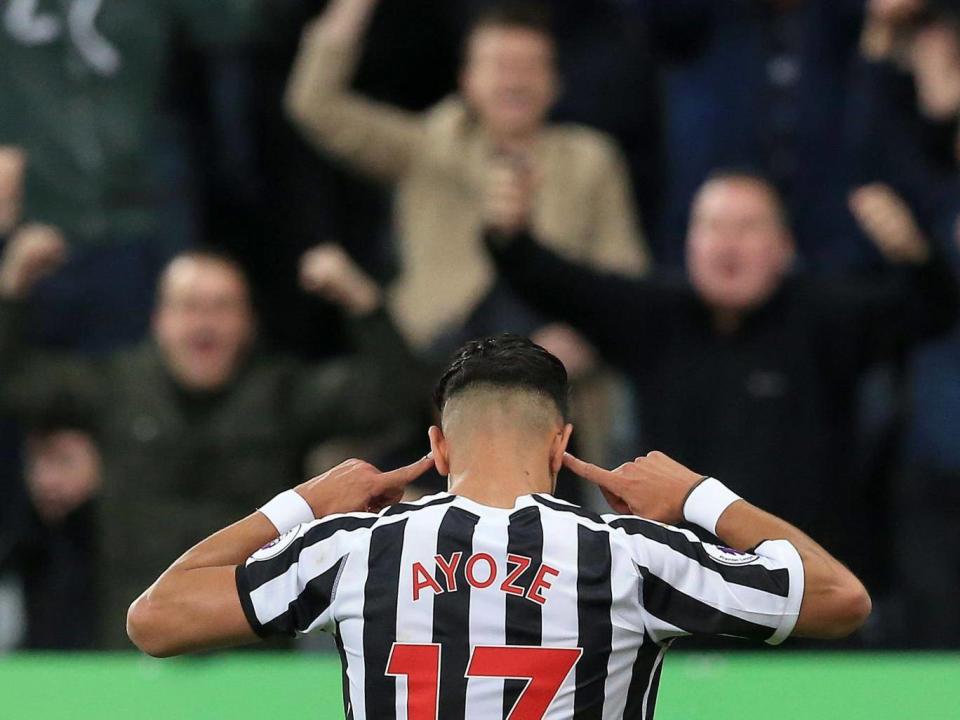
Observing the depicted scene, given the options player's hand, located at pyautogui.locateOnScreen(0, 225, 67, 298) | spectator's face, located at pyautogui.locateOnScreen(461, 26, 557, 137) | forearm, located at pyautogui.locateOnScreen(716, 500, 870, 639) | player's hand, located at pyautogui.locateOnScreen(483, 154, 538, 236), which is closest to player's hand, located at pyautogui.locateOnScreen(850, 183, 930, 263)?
player's hand, located at pyautogui.locateOnScreen(483, 154, 538, 236)

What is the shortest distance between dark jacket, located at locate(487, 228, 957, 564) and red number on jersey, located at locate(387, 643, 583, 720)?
118 inches

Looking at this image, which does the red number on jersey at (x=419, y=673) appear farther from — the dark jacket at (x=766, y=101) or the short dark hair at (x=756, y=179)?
the dark jacket at (x=766, y=101)

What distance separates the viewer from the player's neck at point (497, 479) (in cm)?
293

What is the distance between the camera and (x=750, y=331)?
5.89 meters

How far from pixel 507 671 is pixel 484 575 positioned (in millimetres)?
151

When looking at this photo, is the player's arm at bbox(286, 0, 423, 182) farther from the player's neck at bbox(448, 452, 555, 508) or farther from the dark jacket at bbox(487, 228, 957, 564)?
the player's neck at bbox(448, 452, 555, 508)

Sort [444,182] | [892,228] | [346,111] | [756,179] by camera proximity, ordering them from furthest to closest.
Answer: [346,111], [444,182], [756,179], [892,228]

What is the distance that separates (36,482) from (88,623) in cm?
59

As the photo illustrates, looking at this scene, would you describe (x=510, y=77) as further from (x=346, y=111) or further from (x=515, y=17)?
(x=346, y=111)

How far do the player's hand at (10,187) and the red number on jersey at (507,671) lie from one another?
13.5 ft

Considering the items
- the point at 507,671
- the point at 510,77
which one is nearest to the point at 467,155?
the point at 510,77

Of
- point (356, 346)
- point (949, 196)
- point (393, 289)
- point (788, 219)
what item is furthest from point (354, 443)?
point (949, 196)

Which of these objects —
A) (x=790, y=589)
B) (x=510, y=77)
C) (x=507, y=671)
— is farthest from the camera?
(x=510, y=77)

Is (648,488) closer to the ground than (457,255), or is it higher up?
higher up
